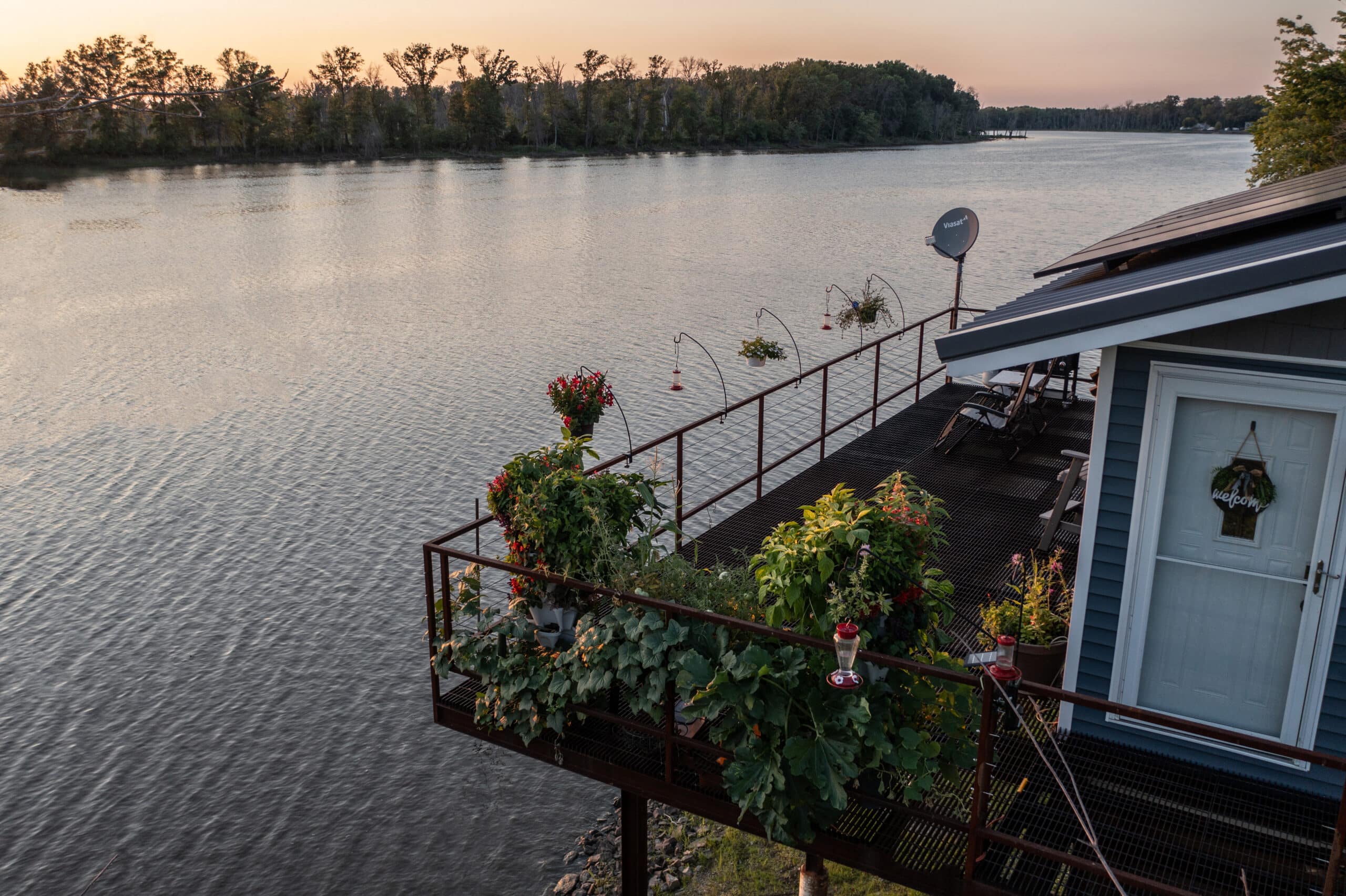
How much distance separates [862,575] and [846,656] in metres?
0.52

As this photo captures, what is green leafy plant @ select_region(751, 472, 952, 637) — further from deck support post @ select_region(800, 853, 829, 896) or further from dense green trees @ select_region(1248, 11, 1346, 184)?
dense green trees @ select_region(1248, 11, 1346, 184)

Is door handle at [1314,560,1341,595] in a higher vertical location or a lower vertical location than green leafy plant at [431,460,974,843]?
higher

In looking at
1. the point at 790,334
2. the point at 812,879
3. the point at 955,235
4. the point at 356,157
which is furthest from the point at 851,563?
the point at 356,157

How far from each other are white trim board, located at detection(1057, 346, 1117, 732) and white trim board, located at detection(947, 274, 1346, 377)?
11.5 inches

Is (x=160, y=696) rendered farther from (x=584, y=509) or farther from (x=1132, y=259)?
(x=1132, y=259)

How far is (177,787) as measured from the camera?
10945mm

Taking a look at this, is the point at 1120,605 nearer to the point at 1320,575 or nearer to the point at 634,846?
the point at 1320,575

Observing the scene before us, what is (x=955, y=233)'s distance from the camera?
1431 cm

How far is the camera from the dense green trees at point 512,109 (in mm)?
78250

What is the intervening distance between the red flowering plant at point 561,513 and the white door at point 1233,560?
301 centimetres

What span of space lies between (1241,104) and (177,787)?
648 feet

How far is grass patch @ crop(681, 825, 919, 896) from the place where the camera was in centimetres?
966

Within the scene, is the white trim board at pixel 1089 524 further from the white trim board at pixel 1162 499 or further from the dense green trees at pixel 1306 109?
the dense green trees at pixel 1306 109

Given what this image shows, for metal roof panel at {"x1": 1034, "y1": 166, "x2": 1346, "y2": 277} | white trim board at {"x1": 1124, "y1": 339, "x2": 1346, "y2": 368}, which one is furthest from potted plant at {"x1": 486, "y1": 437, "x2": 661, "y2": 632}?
metal roof panel at {"x1": 1034, "y1": 166, "x2": 1346, "y2": 277}
